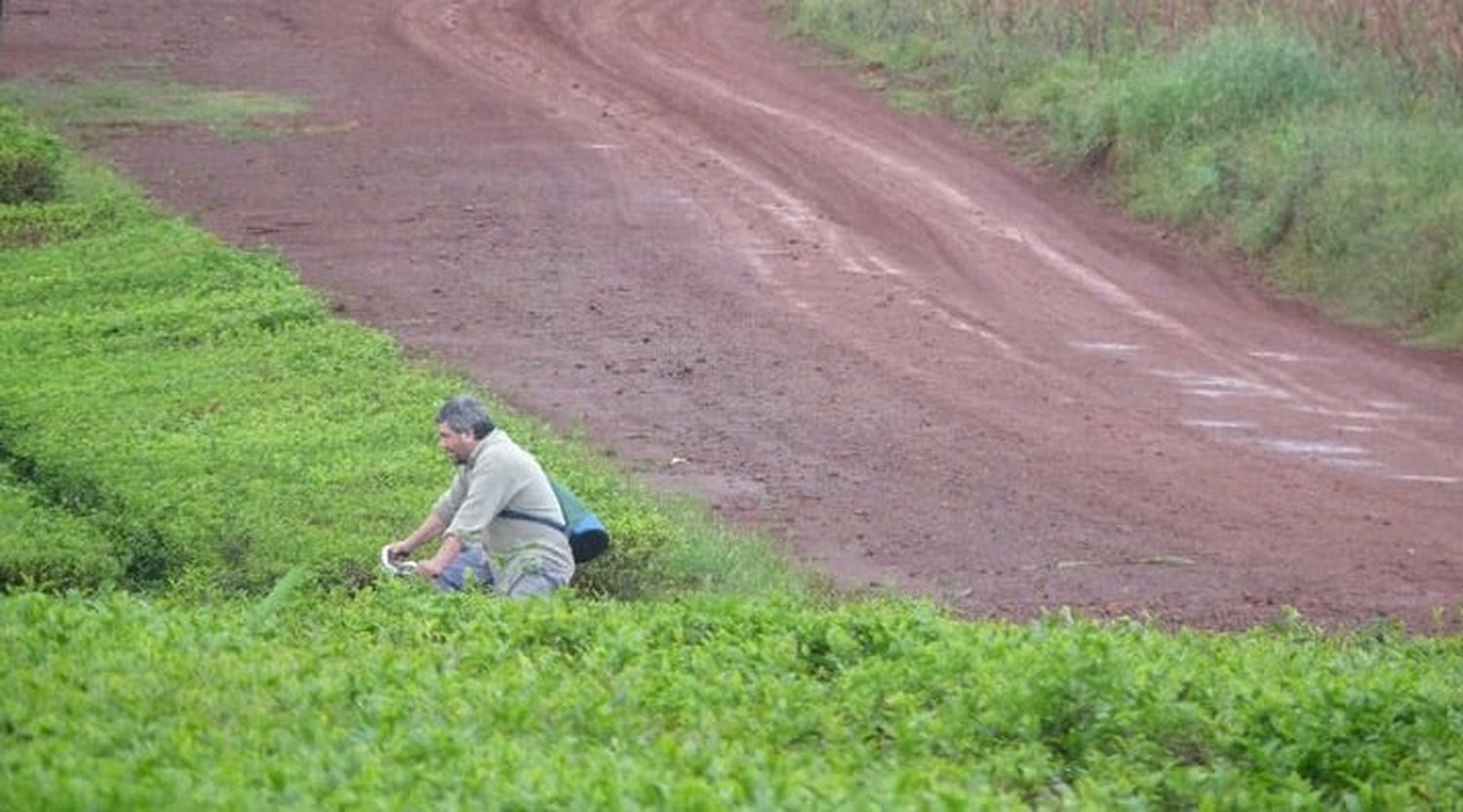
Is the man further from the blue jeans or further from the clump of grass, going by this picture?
the clump of grass

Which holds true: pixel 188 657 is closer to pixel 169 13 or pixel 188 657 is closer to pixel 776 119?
pixel 776 119

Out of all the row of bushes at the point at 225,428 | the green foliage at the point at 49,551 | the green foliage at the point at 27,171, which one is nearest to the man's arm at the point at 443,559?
the row of bushes at the point at 225,428

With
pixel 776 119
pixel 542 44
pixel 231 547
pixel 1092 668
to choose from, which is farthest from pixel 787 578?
pixel 542 44

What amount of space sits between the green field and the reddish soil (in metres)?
1.23

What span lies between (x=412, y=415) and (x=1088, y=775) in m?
7.87

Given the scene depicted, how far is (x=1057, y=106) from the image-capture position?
2384 cm

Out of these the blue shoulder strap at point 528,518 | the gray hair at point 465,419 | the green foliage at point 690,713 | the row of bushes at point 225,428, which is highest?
the green foliage at point 690,713

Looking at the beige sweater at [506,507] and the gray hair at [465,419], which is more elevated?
the gray hair at [465,419]

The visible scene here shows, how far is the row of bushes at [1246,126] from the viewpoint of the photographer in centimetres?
1934

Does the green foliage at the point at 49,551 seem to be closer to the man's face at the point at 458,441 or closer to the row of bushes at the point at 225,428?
Answer: the row of bushes at the point at 225,428

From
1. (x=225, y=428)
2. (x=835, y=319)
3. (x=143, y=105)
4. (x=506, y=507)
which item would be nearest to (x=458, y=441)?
(x=506, y=507)

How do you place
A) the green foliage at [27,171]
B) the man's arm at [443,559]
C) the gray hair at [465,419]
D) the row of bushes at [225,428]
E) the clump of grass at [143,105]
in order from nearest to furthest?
the man's arm at [443,559], the gray hair at [465,419], the row of bushes at [225,428], the green foliage at [27,171], the clump of grass at [143,105]

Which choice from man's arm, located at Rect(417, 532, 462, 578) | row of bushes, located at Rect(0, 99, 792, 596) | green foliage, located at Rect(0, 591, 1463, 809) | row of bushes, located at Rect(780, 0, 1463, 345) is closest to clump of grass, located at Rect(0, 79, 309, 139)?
row of bushes, located at Rect(0, 99, 792, 596)

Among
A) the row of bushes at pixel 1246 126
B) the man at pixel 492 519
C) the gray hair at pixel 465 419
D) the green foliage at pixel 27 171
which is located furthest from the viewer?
the green foliage at pixel 27 171
